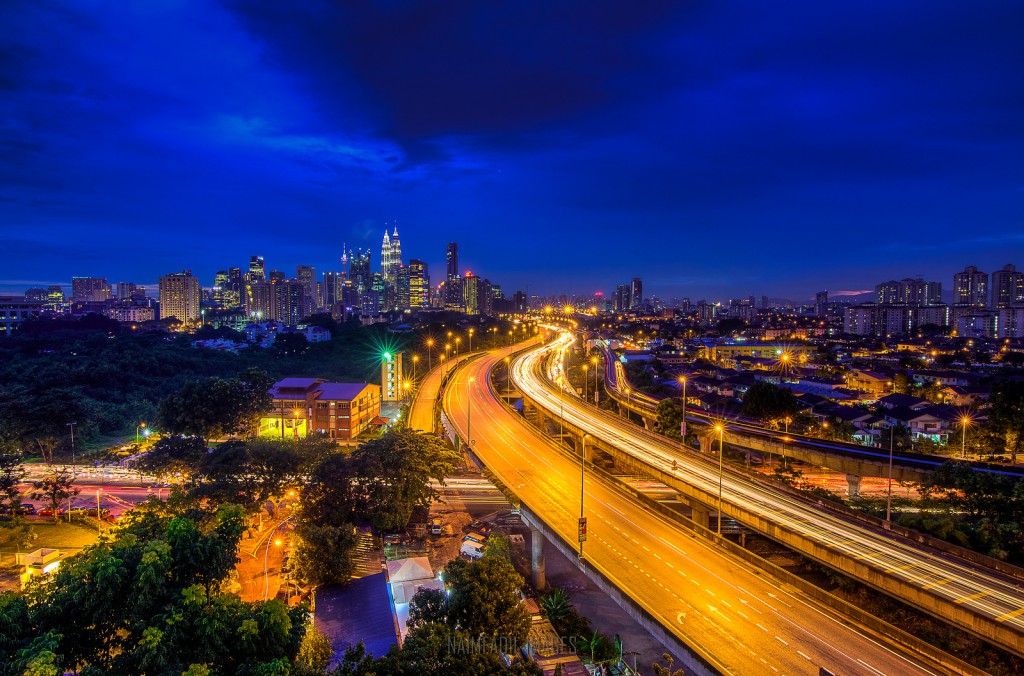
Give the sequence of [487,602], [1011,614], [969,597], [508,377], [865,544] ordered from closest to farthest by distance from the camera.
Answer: [1011,614] < [969,597] < [487,602] < [865,544] < [508,377]

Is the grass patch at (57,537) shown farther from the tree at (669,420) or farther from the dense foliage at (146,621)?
the tree at (669,420)

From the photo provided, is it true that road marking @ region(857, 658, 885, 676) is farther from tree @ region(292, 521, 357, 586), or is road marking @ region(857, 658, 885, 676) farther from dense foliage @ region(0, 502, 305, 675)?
tree @ region(292, 521, 357, 586)

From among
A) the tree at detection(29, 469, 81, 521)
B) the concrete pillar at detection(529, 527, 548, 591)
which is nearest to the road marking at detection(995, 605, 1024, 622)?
the concrete pillar at detection(529, 527, 548, 591)

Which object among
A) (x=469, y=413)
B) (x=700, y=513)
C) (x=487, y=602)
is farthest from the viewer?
(x=469, y=413)

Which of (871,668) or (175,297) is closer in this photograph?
(871,668)

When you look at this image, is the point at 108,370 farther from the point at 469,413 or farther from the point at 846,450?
the point at 846,450

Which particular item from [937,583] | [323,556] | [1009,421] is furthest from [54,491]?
[1009,421]

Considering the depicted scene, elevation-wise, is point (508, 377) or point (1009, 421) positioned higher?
point (1009, 421)

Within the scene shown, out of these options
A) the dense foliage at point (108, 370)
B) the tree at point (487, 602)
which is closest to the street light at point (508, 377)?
the dense foliage at point (108, 370)
